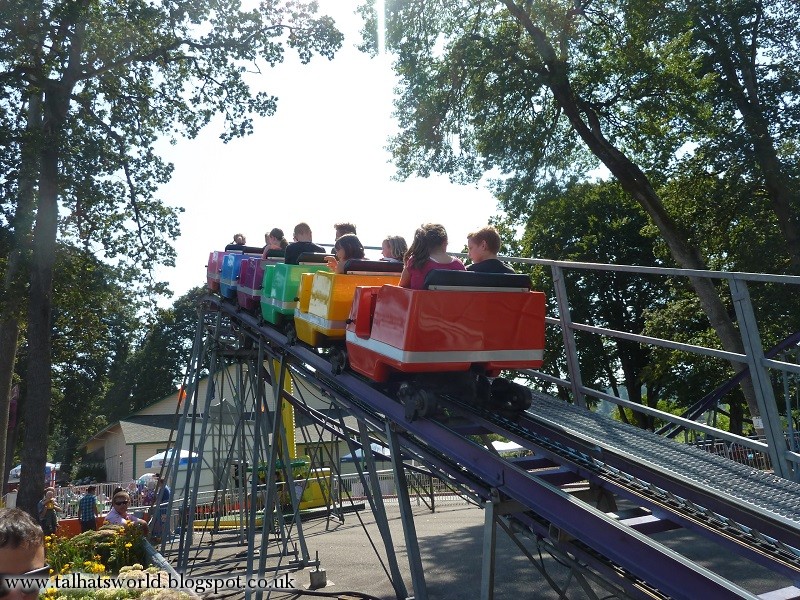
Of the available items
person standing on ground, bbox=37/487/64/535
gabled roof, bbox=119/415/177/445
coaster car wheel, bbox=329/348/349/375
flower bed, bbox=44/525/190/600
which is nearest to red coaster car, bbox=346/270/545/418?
coaster car wheel, bbox=329/348/349/375

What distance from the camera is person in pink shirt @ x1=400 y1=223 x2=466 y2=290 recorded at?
528 cm

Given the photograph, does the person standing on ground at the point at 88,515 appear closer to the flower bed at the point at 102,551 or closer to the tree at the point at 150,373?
the flower bed at the point at 102,551

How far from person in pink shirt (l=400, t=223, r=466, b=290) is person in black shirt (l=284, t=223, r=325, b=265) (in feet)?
9.57

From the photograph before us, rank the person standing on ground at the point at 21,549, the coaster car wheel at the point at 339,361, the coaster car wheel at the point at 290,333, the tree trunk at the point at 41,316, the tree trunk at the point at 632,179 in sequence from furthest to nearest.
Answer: the tree trunk at the point at 632,179 → the tree trunk at the point at 41,316 → the coaster car wheel at the point at 290,333 → the coaster car wheel at the point at 339,361 → the person standing on ground at the point at 21,549

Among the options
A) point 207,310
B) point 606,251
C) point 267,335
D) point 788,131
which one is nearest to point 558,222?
point 606,251

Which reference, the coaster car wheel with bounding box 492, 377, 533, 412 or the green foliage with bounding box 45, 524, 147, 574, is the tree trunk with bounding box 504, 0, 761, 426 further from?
Answer: the green foliage with bounding box 45, 524, 147, 574

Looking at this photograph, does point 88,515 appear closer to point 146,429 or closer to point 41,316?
point 41,316

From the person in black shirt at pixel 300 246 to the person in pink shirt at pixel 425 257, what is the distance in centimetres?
292

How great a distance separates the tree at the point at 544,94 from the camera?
14992mm

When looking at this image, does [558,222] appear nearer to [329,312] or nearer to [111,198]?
[111,198]

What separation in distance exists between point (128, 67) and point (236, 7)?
8.48 feet

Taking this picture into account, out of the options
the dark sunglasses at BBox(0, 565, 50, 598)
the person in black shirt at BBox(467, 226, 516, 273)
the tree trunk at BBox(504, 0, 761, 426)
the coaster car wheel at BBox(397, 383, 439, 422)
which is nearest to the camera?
the dark sunglasses at BBox(0, 565, 50, 598)

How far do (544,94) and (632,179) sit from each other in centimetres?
307

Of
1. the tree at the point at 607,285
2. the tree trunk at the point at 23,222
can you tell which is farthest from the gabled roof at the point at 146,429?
the tree trunk at the point at 23,222
